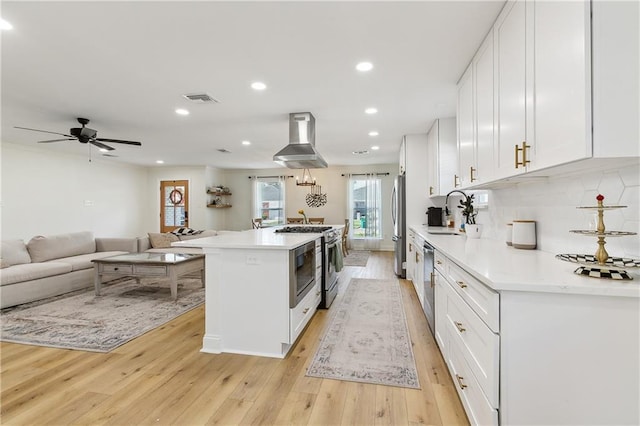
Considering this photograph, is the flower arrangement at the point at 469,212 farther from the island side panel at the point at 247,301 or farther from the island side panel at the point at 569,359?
the island side panel at the point at 569,359

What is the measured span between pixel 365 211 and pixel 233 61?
660 cm

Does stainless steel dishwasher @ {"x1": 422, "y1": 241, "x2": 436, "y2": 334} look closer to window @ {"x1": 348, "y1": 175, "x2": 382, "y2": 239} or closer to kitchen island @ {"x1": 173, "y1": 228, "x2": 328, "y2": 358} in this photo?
kitchen island @ {"x1": 173, "y1": 228, "x2": 328, "y2": 358}

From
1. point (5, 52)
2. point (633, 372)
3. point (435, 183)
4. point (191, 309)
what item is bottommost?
point (191, 309)

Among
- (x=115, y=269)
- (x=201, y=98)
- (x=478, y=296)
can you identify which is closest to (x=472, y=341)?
(x=478, y=296)

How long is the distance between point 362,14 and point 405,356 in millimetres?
2527

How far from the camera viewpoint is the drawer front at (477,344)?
4.05 feet

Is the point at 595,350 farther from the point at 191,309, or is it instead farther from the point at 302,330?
the point at 191,309

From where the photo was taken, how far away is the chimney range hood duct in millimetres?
3799

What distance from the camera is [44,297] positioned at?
4.00 m

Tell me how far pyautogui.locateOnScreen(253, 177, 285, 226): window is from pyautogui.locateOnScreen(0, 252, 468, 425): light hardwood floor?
21.9 feet

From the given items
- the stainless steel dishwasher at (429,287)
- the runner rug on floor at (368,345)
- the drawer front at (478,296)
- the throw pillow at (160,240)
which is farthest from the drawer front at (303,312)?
the throw pillow at (160,240)

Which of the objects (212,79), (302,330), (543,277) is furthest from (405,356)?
(212,79)

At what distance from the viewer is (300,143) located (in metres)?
3.89

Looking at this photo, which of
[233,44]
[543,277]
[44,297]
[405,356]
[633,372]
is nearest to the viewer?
[633,372]
